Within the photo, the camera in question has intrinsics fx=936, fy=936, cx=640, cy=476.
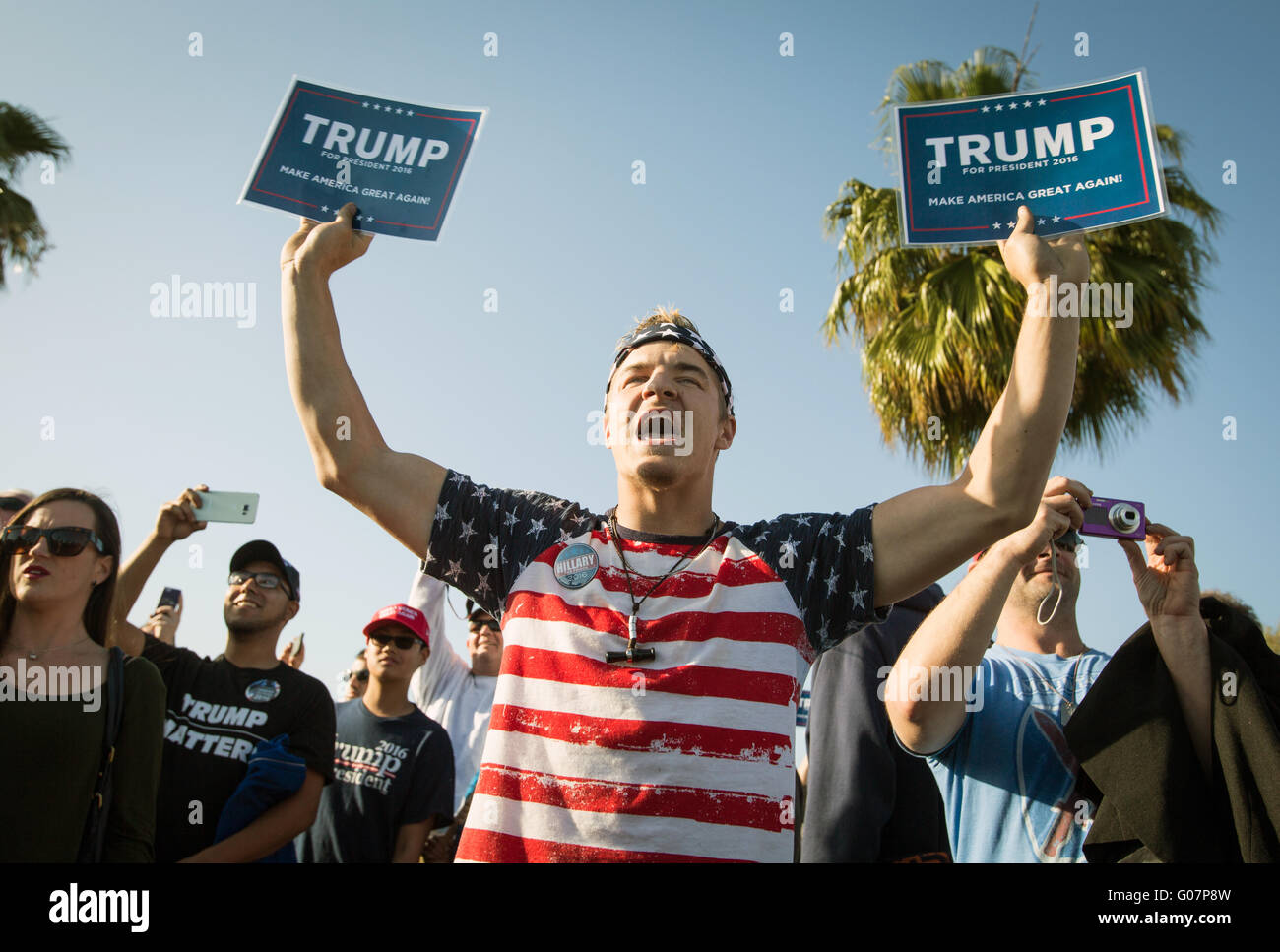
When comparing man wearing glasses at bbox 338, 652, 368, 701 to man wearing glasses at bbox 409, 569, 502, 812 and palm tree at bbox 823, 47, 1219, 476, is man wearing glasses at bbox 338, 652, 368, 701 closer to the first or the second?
man wearing glasses at bbox 409, 569, 502, 812

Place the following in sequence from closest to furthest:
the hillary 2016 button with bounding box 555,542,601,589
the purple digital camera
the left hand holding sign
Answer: the hillary 2016 button with bounding box 555,542,601,589, the left hand holding sign, the purple digital camera

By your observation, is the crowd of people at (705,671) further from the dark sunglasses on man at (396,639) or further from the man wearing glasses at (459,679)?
the man wearing glasses at (459,679)

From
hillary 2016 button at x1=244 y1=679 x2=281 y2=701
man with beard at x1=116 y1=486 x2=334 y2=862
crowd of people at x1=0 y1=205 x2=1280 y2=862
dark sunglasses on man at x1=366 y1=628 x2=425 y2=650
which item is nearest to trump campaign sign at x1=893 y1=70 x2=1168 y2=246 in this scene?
crowd of people at x1=0 y1=205 x2=1280 y2=862

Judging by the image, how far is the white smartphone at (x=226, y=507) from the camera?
3.88 meters

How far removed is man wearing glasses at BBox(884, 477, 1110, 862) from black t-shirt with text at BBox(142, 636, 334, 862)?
2631 mm

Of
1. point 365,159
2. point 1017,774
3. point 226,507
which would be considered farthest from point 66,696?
point 1017,774

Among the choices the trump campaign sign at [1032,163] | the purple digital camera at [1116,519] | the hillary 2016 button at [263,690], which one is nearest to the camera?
the trump campaign sign at [1032,163]

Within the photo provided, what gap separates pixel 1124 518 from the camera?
3.06 metres

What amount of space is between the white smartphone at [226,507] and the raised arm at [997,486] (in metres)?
2.70

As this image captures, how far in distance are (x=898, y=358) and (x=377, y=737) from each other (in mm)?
6776

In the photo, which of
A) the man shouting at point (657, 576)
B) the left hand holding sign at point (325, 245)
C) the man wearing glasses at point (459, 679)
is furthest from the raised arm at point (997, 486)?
the man wearing glasses at point (459, 679)

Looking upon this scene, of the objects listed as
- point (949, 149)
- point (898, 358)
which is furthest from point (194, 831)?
point (898, 358)

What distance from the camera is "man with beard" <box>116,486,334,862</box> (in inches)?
150

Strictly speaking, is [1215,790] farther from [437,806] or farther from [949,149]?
[437,806]
